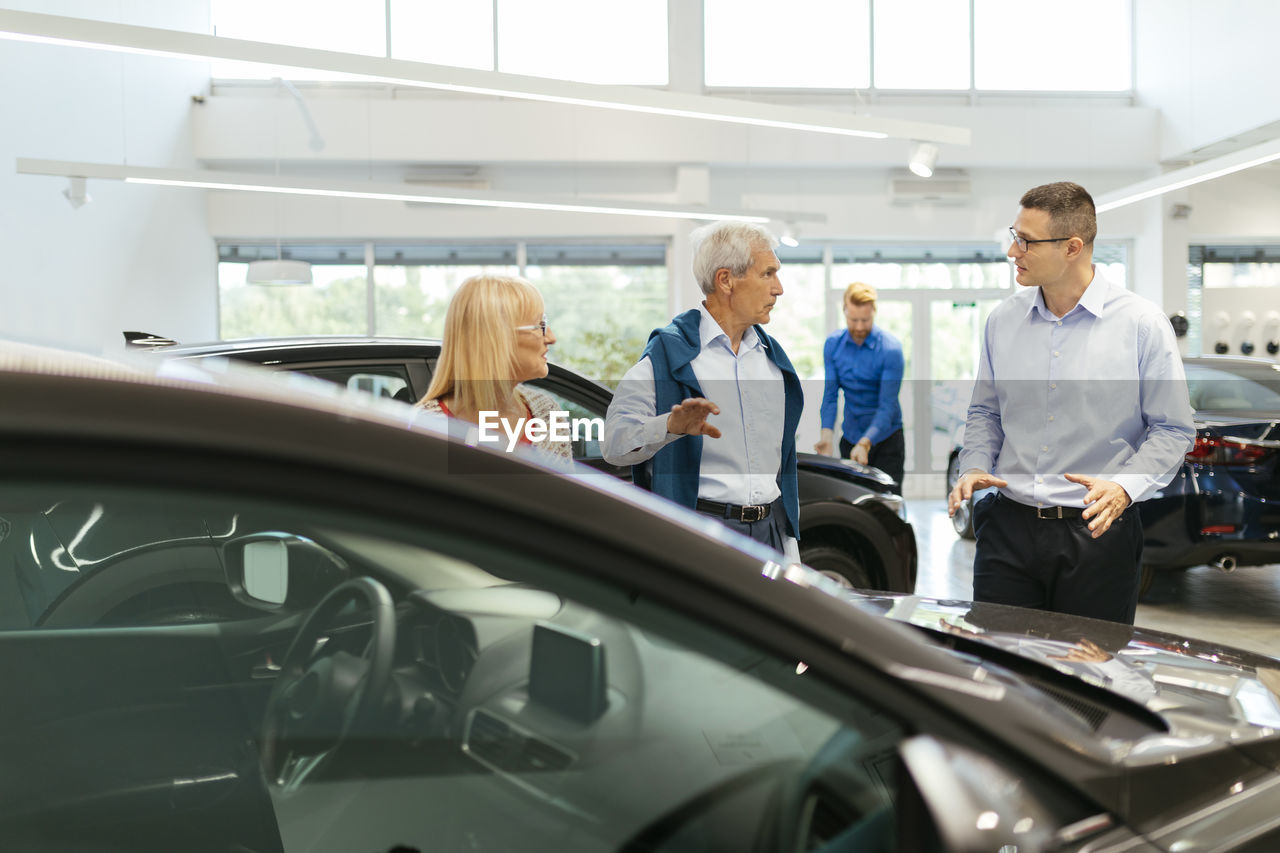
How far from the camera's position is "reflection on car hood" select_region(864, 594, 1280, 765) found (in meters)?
1.11

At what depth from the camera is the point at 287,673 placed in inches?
34.2

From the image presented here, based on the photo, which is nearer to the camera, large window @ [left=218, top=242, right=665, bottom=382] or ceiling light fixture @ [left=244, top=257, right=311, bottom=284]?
ceiling light fixture @ [left=244, top=257, right=311, bottom=284]

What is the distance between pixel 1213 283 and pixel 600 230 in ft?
24.5

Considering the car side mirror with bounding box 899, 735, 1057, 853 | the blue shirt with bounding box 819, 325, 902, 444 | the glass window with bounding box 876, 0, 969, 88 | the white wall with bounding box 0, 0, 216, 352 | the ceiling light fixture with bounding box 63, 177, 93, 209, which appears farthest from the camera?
the glass window with bounding box 876, 0, 969, 88

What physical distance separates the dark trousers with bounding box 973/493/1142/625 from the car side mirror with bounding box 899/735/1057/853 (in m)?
1.69

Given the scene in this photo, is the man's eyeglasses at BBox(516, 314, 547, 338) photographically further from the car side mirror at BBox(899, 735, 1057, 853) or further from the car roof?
the car side mirror at BBox(899, 735, 1057, 853)

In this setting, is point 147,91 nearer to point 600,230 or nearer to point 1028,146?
point 600,230

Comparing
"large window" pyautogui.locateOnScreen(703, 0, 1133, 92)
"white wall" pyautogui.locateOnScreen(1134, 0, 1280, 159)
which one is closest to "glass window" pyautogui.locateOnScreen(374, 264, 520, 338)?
"large window" pyautogui.locateOnScreen(703, 0, 1133, 92)

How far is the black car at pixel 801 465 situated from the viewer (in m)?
3.21

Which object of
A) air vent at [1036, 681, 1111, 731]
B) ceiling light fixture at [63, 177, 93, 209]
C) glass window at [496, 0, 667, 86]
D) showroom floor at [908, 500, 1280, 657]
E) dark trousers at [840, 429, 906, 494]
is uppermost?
glass window at [496, 0, 667, 86]

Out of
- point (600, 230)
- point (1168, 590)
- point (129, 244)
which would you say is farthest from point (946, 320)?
point (129, 244)

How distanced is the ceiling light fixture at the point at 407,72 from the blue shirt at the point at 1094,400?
3.17 metres

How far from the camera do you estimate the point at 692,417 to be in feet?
7.57

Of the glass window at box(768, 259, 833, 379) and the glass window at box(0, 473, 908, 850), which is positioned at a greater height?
the glass window at box(768, 259, 833, 379)
